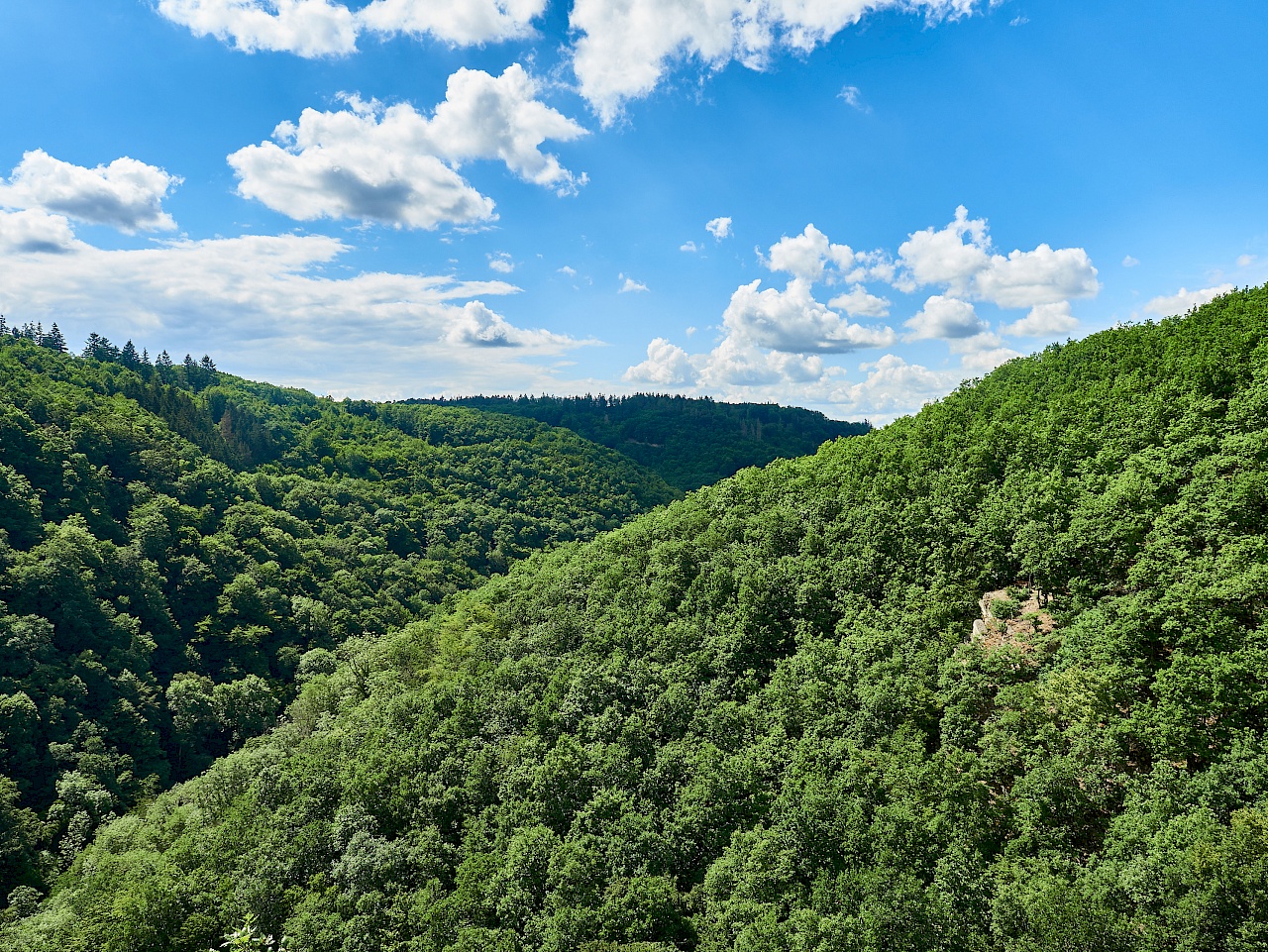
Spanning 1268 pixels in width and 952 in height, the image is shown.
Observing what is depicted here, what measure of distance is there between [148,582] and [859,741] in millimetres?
126460

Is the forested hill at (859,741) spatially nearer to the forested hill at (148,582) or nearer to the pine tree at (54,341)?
the forested hill at (148,582)

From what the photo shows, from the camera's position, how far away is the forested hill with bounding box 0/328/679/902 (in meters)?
80.9

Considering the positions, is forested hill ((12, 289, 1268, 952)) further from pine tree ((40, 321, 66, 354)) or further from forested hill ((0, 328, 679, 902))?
pine tree ((40, 321, 66, 354))

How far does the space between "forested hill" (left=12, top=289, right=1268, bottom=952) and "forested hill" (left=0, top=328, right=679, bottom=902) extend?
16.2 metres

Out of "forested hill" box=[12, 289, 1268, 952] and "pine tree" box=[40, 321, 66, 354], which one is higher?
"pine tree" box=[40, 321, 66, 354]

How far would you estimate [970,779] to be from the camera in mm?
30016

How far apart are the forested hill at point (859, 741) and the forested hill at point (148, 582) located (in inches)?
637

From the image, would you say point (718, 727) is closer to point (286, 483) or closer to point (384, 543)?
point (384, 543)

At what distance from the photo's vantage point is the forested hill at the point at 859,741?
84.5ft

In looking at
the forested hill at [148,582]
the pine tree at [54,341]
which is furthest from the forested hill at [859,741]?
the pine tree at [54,341]

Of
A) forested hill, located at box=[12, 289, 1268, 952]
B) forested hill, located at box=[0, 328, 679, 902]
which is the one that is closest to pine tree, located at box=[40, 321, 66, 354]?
forested hill, located at box=[0, 328, 679, 902]

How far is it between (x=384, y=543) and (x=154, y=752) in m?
80.7

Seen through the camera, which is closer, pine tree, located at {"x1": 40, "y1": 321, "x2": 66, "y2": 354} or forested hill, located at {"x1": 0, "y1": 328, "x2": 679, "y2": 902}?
forested hill, located at {"x1": 0, "y1": 328, "x2": 679, "y2": 902}

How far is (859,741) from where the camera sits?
117 ft
